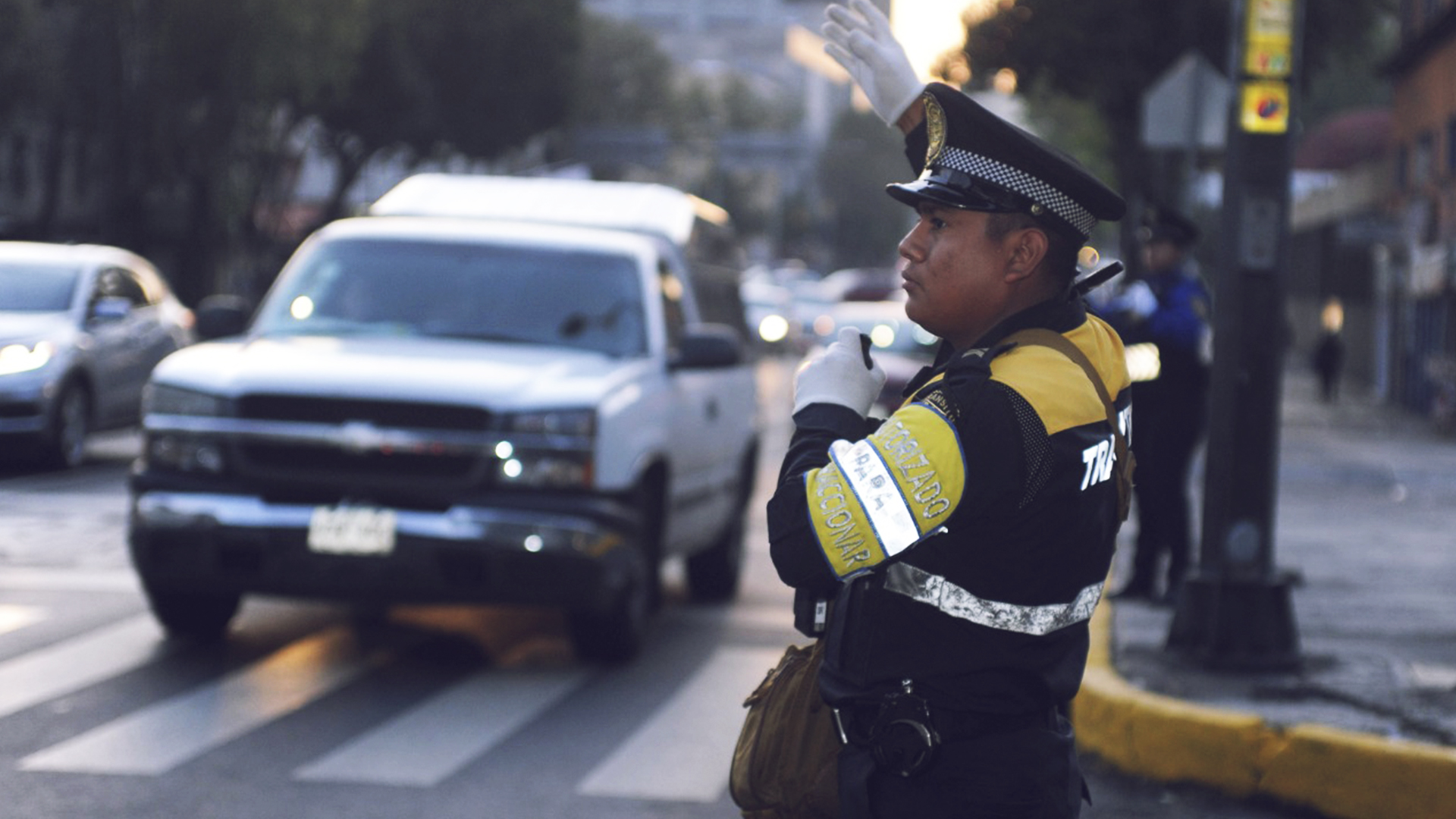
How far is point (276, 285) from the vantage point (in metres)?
9.52

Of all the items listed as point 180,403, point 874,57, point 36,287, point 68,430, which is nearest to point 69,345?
point 68,430

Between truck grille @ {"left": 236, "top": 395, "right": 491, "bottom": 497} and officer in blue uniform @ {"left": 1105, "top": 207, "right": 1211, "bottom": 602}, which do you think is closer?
truck grille @ {"left": 236, "top": 395, "right": 491, "bottom": 497}

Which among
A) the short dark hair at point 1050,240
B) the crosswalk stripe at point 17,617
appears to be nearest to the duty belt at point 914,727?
the short dark hair at point 1050,240

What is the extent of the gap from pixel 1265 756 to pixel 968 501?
13.5 ft

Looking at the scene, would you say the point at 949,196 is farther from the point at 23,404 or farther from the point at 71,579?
the point at 23,404

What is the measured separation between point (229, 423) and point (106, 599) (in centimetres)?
205

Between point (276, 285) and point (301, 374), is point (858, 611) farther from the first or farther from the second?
point (276, 285)

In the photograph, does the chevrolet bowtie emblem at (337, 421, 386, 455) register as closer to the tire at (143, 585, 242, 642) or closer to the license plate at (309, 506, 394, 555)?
the license plate at (309, 506, 394, 555)

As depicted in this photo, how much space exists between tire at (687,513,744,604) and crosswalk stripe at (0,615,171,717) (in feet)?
9.07

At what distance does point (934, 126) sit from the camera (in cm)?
297

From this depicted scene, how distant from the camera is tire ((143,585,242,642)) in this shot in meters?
8.35

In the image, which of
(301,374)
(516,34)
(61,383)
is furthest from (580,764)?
(516,34)

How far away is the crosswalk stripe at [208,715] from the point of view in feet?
21.1

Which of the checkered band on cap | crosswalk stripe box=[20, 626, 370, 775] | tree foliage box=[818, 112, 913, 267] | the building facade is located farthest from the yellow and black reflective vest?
tree foliage box=[818, 112, 913, 267]
